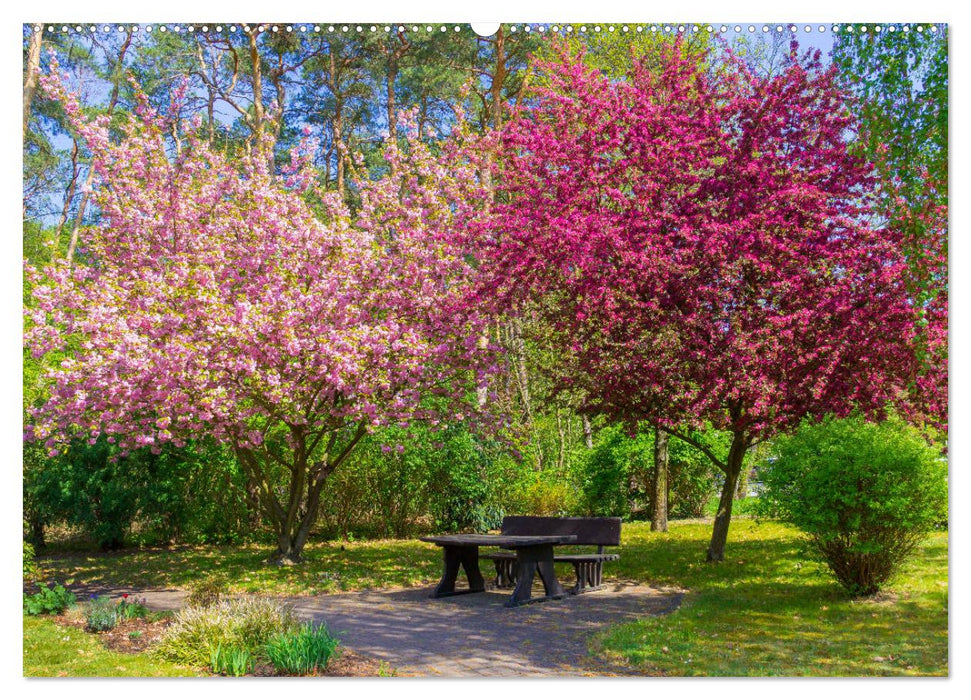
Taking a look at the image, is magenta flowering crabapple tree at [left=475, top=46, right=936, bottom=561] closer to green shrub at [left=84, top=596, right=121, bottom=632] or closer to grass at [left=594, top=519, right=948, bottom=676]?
grass at [left=594, top=519, right=948, bottom=676]

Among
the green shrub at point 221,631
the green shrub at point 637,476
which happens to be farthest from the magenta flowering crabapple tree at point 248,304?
the green shrub at point 637,476

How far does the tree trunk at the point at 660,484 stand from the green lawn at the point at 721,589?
331 mm

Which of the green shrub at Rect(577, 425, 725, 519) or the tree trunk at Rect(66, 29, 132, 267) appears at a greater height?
the tree trunk at Rect(66, 29, 132, 267)

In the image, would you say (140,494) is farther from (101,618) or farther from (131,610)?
(101,618)

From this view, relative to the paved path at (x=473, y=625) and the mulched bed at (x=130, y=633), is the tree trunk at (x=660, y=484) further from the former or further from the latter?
the mulched bed at (x=130, y=633)

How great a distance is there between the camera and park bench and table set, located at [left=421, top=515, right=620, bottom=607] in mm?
7727

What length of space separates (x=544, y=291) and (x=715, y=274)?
1.72 metres

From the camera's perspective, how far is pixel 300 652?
4828mm

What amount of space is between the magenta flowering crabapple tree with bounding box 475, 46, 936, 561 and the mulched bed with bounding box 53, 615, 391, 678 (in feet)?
12.6

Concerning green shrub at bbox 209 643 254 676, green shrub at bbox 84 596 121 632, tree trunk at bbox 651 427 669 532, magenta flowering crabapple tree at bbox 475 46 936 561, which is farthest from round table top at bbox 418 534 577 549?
tree trunk at bbox 651 427 669 532

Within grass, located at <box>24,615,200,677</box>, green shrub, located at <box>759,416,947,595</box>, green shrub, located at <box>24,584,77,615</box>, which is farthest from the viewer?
green shrub, located at <box>24,584,77,615</box>

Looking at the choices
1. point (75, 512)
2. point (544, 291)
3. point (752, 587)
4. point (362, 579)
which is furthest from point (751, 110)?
point (75, 512)

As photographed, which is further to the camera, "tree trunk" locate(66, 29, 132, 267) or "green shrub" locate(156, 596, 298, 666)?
"tree trunk" locate(66, 29, 132, 267)

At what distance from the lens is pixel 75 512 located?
35.4 feet
